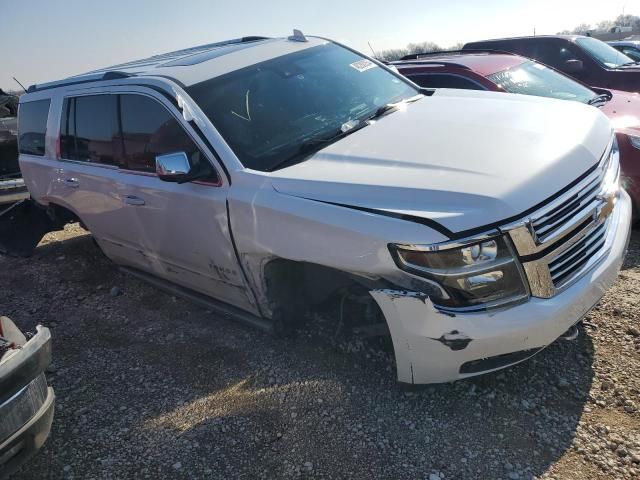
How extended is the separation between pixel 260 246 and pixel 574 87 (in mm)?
4535

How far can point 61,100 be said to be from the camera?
14.9ft

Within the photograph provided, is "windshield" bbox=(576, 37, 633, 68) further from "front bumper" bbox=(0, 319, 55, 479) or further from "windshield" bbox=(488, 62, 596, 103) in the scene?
"front bumper" bbox=(0, 319, 55, 479)

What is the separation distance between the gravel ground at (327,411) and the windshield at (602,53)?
5213 millimetres

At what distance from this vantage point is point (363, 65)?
13.8 feet

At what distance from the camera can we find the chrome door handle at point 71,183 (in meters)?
4.37

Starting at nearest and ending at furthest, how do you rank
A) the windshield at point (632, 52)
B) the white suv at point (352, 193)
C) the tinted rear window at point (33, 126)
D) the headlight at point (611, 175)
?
the white suv at point (352, 193) < the headlight at point (611, 175) < the tinted rear window at point (33, 126) < the windshield at point (632, 52)

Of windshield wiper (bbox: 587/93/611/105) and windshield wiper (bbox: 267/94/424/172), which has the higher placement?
windshield wiper (bbox: 267/94/424/172)

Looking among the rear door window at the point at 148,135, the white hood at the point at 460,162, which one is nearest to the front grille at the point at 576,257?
the white hood at the point at 460,162

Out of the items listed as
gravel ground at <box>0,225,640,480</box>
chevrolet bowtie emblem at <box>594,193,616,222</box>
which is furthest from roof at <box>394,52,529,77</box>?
chevrolet bowtie emblem at <box>594,193,616,222</box>

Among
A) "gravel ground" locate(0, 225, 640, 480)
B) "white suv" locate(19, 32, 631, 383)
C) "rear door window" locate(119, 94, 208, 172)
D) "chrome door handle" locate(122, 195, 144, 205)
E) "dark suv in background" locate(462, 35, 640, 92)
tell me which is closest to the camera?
"white suv" locate(19, 32, 631, 383)

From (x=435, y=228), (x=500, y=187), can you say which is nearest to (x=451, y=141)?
(x=500, y=187)

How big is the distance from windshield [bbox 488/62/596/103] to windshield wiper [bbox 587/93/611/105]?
48 mm

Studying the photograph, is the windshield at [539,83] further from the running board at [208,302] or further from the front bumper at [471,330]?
the running board at [208,302]

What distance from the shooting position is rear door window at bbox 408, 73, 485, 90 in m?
5.45
